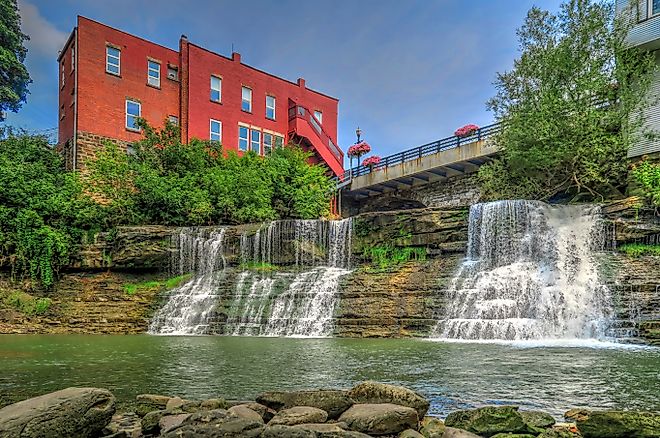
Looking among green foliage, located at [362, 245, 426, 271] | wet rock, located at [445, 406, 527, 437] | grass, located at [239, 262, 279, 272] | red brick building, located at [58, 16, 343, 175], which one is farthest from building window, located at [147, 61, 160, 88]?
wet rock, located at [445, 406, 527, 437]

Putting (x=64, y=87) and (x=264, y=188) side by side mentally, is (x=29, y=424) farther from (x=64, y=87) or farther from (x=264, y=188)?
(x=64, y=87)

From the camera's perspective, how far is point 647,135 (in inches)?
779

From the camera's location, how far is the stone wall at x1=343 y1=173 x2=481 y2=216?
27625mm

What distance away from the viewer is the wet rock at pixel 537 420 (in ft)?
14.7

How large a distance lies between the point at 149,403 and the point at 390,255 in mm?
15112

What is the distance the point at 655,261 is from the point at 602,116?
7785 mm

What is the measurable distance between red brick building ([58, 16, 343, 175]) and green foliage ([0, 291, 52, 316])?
33.5ft

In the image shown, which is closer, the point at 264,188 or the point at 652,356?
the point at 652,356

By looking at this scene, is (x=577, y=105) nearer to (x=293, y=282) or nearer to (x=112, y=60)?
(x=293, y=282)

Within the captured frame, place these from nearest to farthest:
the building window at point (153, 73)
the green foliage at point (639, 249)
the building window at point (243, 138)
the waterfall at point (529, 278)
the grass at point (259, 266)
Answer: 1. the waterfall at point (529, 278)
2. the green foliage at point (639, 249)
3. the grass at point (259, 266)
4. the building window at point (153, 73)
5. the building window at point (243, 138)

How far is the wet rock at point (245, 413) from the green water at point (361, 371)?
1.22 meters

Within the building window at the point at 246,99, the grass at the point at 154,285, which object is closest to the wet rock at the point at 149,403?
the grass at the point at 154,285

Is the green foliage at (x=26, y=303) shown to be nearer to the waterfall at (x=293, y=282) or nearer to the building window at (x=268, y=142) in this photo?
the waterfall at (x=293, y=282)

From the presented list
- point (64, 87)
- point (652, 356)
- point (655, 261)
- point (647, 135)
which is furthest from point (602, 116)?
point (64, 87)
